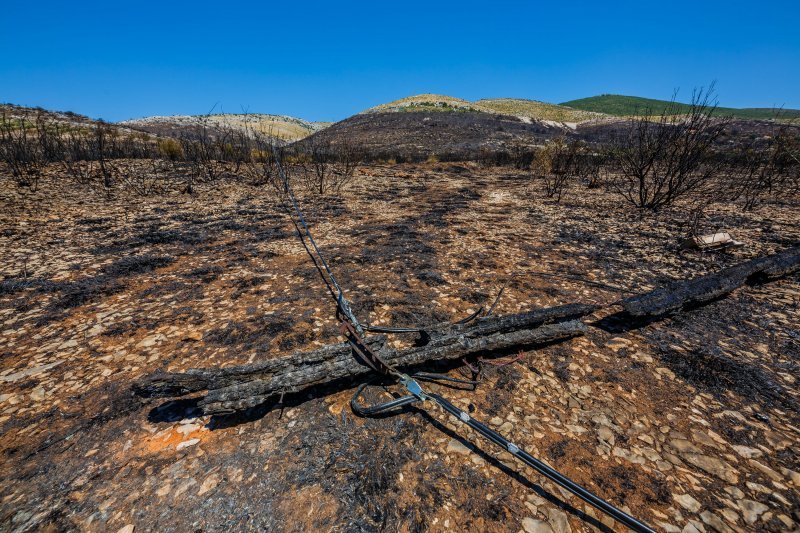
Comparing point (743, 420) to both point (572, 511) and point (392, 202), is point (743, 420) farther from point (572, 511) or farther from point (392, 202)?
point (392, 202)

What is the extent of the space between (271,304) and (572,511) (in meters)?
3.28

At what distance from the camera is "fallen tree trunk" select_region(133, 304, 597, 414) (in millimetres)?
1931

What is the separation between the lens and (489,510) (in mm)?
1642

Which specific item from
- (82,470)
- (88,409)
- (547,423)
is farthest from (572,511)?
(88,409)

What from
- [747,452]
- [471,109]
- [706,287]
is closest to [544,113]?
[471,109]

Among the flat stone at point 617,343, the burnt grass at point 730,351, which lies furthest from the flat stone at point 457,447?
the burnt grass at point 730,351

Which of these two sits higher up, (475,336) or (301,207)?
(301,207)

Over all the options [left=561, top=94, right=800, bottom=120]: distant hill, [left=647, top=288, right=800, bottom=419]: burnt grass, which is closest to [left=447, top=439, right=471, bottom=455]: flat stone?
[left=647, top=288, right=800, bottom=419]: burnt grass

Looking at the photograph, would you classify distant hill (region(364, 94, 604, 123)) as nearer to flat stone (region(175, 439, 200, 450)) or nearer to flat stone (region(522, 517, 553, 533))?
flat stone (region(175, 439, 200, 450))

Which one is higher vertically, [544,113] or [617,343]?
[544,113]

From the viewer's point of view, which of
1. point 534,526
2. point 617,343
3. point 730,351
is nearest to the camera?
point 534,526

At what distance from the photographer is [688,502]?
65.1 inches

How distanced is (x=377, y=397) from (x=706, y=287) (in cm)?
378

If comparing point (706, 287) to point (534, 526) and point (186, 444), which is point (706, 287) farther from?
point (186, 444)
